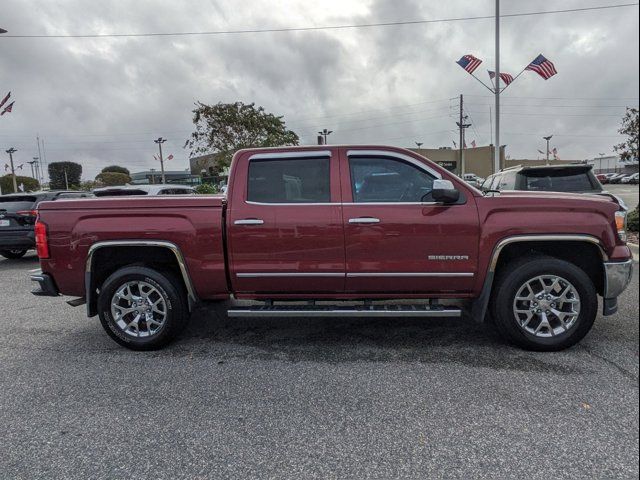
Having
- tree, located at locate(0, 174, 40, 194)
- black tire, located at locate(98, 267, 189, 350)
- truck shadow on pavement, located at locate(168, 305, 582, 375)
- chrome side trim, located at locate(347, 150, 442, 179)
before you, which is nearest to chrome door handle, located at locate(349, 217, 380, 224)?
chrome side trim, located at locate(347, 150, 442, 179)

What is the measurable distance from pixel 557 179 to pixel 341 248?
5267 millimetres

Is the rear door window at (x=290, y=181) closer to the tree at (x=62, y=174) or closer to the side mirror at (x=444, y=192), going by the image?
the side mirror at (x=444, y=192)

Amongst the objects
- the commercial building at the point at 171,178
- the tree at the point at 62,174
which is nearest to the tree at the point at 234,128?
the commercial building at the point at 171,178

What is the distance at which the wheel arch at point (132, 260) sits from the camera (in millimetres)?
4043

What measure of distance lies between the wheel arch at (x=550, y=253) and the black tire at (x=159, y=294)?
2.89m

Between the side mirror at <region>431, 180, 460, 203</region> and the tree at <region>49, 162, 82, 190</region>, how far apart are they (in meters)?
74.5

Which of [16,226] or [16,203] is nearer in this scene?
[16,226]

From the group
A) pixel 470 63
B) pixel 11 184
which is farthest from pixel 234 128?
pixel 11 184

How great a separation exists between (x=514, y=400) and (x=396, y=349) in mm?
1209

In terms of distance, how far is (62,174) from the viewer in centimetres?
6931

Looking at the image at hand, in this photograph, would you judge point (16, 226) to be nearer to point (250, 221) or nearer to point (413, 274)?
point (250, 221)

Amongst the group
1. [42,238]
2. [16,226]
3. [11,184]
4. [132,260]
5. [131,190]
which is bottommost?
[132,260]

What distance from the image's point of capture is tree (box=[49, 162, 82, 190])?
68.4 meters

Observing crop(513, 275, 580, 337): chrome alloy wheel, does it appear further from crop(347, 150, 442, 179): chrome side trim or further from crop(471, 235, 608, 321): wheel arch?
crop(347, 150, 442, 179): chrome side trim
